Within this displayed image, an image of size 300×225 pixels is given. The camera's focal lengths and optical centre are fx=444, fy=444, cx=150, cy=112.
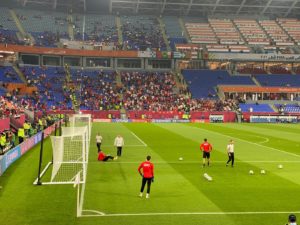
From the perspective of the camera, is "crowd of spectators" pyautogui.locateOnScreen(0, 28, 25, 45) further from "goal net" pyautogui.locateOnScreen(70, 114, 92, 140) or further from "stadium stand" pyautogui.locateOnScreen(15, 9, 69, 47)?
"goal net" pyautogui.locateOnScreen(70, 114, 92, 140)

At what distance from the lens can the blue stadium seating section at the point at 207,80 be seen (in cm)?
8651

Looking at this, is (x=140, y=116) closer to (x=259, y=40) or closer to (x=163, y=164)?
(x=259, y=40)

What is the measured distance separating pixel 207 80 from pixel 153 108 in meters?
17.6

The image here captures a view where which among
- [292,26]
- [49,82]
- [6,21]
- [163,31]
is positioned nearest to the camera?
[49,82]

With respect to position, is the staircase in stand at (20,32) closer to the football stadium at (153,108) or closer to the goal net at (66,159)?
the football stadium at (153,108)

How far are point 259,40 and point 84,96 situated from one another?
143 feet

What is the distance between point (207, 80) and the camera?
90.4 meters

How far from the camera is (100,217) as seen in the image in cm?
1451

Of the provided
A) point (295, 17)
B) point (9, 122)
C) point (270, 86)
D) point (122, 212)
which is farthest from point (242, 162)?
point (295, 17)

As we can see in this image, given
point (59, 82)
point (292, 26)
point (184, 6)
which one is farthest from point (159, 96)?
point (292, 26)

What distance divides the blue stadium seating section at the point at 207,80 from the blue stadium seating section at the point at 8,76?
32582 mm

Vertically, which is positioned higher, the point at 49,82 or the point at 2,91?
the point at 49,82

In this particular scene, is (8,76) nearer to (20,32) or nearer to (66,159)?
(20,32)

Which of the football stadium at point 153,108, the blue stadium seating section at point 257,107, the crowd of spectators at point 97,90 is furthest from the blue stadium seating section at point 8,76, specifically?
the blue stadium seating section at point 257,107
